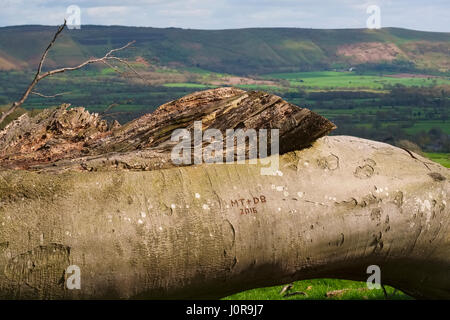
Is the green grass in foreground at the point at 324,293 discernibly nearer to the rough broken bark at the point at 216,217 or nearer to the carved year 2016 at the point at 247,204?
the rough broken bark at the point at 216,217

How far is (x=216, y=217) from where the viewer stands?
4.60 metres

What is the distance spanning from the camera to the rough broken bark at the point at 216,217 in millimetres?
4305

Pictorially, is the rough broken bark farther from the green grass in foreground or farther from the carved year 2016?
the green grass in foreground

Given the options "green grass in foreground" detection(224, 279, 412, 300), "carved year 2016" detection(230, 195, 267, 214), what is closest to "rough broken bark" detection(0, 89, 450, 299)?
"carved year 2016" detection(230, 195, 267, 214)

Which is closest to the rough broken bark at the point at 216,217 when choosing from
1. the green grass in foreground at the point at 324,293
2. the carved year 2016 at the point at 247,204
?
the carved year 2016 at the point at 247,204

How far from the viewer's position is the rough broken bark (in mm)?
4305

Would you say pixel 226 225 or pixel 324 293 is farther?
pixel 324 293

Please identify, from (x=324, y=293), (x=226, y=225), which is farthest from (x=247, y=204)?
(x=324, y=293)

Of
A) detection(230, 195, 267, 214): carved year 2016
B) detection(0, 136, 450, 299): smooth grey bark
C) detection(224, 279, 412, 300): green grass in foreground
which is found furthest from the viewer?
detection(224, 279, 412, 300): green grass in foreground

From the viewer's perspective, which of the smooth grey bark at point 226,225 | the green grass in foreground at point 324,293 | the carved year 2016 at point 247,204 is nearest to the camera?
the smooth grey bark at point 226,225

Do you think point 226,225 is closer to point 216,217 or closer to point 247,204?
point 216,217

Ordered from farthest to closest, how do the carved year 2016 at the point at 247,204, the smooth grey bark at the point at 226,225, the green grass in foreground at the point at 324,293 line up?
1. the green grass in foreground at the point at 324,293
2. the carved year 2016 at the point at 247,204
3. the smooth grey bark at the point at 226,225
